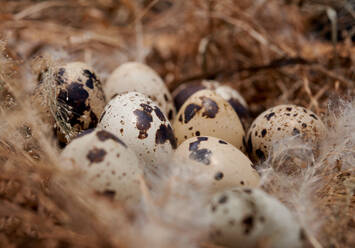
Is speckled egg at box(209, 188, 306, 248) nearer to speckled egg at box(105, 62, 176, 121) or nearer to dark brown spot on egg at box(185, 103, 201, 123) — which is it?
dark brown spot on egg at box(185, 103, 201, 123)

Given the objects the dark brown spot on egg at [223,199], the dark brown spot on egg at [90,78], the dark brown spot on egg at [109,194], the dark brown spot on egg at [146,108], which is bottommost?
the dark brown spot on egg at [109,194]

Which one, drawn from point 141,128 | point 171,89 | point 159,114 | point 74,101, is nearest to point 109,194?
point 141,128

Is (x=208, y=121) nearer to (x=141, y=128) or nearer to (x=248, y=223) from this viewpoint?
(x=141, y=128)

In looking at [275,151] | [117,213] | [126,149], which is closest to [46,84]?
[126,149]

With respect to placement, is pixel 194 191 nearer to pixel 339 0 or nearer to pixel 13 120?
pixel 13 120

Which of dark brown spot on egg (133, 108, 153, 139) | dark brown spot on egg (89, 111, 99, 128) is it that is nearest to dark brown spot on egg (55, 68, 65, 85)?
dark brown spot on egg (89, 111, 99, 128)

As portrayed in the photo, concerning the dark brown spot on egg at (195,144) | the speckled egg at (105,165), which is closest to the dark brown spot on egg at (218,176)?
the dark brown spot on egg at (195,144)

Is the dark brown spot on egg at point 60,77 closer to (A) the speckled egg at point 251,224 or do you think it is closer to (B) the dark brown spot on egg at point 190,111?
(B) the dark brown spot on egg at point 190,111
